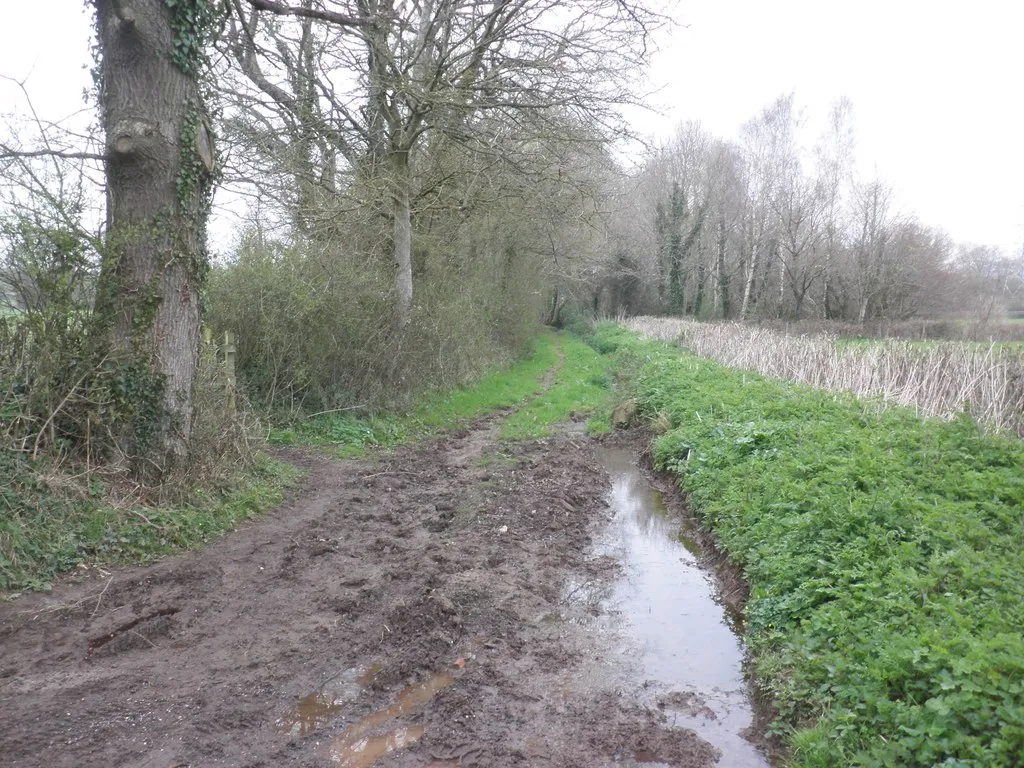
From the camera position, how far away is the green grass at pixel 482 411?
11062 mm

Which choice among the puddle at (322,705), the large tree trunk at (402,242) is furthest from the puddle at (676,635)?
the large tree trunk at (402,242)

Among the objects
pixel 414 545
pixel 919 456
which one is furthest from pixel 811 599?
pixel 414 545

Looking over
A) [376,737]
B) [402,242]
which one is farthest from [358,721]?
[402,242]

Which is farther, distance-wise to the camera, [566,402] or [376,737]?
[566,402]

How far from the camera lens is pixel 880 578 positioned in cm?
471

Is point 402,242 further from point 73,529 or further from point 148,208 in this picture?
point 73,529

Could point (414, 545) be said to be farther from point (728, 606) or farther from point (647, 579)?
point (728, 606)

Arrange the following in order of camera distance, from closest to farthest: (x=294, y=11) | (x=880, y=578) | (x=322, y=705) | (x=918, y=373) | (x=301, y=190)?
(x=322, y=705) → (x=880, y=578) → (x=294, y=11) → (x=918, y=373) → (x=301, y=190)

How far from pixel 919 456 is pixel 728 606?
2.51 m

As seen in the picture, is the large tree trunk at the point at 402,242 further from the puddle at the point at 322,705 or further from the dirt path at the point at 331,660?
the puddle at the point at 322,705

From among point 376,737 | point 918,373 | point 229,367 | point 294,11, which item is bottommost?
point 376,737

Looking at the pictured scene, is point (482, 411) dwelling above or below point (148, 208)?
below

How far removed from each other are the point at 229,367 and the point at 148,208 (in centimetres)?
279

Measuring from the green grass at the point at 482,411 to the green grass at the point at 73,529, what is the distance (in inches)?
156
